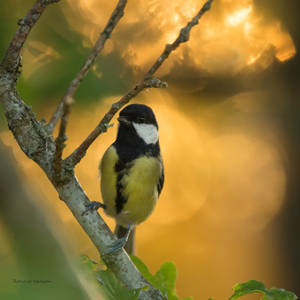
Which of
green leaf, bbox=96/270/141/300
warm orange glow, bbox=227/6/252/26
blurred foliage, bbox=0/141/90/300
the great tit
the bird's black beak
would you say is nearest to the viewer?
blurred foliage, bbox=0/141/90/300

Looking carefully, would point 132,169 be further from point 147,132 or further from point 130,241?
point 130,241

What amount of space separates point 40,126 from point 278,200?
1.93 m

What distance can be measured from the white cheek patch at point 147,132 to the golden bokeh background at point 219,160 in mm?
440

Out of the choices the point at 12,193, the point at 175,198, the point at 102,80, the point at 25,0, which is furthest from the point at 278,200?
the point at 12,193

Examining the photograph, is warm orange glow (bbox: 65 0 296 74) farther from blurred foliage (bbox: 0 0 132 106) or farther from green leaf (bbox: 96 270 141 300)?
green leaf (bbox: 96 270 141 300)

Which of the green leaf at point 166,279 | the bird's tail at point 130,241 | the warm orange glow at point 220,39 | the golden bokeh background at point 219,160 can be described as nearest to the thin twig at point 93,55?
the green leaf at point 166,279

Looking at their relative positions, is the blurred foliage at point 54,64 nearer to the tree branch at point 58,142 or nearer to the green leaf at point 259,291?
the tree branch at point 58,142

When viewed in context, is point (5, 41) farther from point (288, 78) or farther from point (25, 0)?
point (288, 78)

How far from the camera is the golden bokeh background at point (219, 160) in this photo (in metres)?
2.22

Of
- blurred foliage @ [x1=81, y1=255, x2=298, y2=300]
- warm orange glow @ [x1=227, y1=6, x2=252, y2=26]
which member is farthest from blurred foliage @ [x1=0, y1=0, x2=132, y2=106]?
warm orange glow @ [x1=227, y1=6, x2=252, y2=26]

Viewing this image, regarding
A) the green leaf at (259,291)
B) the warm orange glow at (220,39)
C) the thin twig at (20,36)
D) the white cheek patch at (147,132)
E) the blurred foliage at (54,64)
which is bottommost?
the green leaf at (259,291)

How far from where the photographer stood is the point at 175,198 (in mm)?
2555

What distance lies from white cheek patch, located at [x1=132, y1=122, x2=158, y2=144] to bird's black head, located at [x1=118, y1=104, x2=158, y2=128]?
0.01 meters

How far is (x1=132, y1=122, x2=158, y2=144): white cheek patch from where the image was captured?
150 cm
